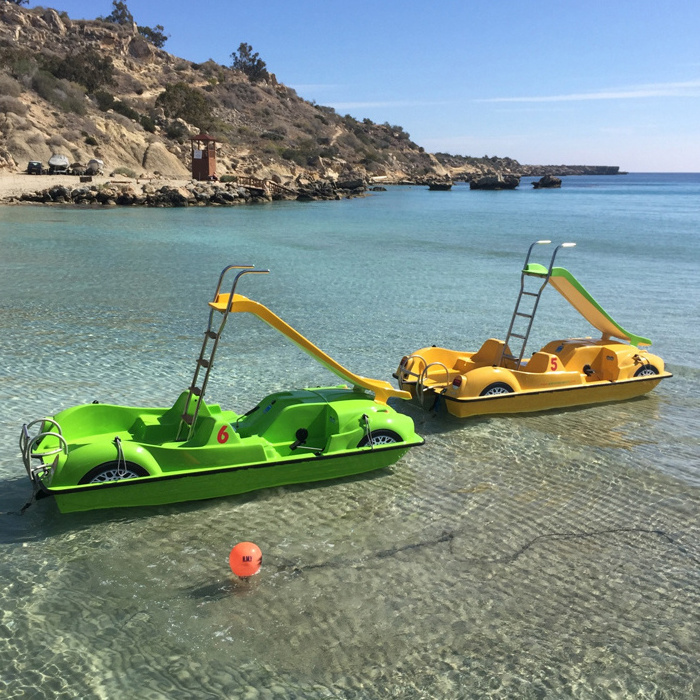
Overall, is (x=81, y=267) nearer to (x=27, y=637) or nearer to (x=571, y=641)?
(x=27, y=637)

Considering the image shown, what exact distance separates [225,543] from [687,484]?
4.83 m

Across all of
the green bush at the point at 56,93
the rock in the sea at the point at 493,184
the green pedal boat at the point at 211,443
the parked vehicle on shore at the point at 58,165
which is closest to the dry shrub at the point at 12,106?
the green bush at the point at 56,93

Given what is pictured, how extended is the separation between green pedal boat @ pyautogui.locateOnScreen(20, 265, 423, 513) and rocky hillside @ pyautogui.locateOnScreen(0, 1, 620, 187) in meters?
46.5

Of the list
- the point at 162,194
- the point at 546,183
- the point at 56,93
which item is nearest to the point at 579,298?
the point at 162,194

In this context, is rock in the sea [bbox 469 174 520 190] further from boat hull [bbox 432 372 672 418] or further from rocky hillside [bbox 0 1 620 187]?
boat hull [bbox 432 372 672 418]

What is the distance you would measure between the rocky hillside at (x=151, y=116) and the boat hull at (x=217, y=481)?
47.3 meters

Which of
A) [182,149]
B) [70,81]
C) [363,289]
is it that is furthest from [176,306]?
[70,81]

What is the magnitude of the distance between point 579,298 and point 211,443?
5.84m

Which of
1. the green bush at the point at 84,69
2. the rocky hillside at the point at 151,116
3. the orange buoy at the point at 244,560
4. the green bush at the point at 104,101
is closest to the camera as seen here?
the orange buoy at the point at 244,560

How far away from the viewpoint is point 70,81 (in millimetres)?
67562

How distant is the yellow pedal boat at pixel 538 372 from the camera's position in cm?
866

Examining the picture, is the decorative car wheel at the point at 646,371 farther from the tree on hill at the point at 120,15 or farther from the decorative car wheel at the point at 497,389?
the tree on hill at the point at 120,15

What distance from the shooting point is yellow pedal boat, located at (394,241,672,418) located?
866 centimetres

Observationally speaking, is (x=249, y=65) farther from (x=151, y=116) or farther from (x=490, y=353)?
(x=490, y=353)
